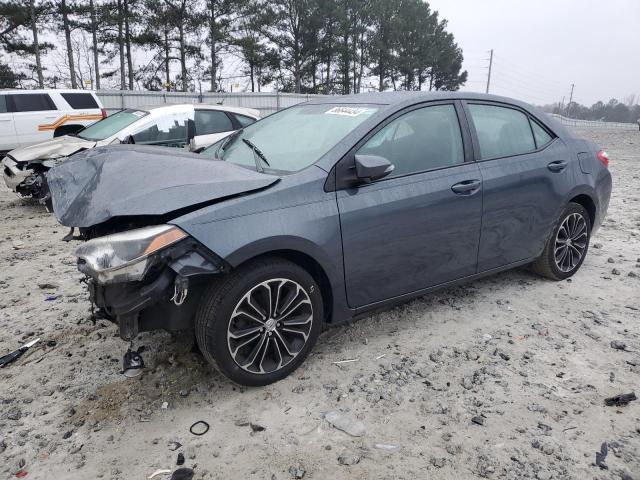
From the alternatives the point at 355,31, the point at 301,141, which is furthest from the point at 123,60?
the point at 301,141

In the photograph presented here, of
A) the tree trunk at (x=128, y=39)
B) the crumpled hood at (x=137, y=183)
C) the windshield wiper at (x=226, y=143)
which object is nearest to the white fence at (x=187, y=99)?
the tree trunk at (x=128, y=39)

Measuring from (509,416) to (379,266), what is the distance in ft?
3.68

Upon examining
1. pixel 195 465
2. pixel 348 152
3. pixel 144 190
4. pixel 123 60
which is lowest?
pixel 195 465

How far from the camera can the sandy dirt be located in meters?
2.31

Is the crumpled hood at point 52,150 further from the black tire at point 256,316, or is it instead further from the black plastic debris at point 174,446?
the black plastic debris at point 174,446

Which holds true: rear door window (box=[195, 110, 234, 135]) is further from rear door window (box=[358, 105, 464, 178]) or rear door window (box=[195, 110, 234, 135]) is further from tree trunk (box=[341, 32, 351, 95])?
tree trunk (box=[341, 32, 351, 95])

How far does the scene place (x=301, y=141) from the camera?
3.30m

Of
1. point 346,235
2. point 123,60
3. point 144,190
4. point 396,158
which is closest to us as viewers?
point 144,190

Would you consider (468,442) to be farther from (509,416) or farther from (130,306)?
(130,306)

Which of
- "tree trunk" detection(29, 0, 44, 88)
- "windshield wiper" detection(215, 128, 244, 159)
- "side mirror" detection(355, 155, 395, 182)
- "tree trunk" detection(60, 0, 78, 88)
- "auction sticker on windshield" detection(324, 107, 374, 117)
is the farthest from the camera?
"tree trunk" detection(60, 0, 78, 88)

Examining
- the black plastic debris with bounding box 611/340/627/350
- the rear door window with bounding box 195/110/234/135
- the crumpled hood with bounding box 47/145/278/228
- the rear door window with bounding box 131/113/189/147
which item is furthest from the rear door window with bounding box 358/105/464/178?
the rear door window with bounding box 195/110/234/135

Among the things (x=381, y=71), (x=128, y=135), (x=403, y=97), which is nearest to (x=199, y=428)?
(x=403, y=97)

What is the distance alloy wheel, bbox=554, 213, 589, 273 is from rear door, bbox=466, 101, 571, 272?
0.85 feet

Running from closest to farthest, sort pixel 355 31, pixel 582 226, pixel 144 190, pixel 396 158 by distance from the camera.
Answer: pixel 144 190 → pixel 396 158 → pixel 582 226 → pixel 355 31
